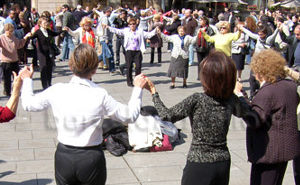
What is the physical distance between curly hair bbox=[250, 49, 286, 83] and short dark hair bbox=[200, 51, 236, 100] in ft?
1.84

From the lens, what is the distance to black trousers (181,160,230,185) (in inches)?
121

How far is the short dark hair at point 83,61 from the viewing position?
303 centimetres

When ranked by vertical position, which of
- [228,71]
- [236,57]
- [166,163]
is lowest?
[166,163]

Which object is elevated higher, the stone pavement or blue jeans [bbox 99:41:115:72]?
blue jeans [bbox 99:41:115:72]

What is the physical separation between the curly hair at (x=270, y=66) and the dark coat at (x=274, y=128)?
7 cm

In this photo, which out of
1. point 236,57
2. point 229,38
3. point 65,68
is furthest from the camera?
point 65,68

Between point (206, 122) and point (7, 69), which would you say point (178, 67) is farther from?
point (206, 122)

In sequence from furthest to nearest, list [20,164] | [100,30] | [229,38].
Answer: [100,30] → [229,38] → [20,164]

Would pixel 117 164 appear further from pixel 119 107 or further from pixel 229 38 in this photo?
pixel 229 38

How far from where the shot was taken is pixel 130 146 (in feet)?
20.1

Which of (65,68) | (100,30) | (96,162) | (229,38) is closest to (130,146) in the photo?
(96,162)

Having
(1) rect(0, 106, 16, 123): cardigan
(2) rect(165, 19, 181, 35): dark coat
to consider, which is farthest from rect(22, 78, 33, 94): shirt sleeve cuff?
(2) rect(165, 19, 181, 35): dark coat

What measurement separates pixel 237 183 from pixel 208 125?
2200 mm

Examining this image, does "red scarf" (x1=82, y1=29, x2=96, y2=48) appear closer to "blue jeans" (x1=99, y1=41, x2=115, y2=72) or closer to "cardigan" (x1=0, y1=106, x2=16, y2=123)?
"blue jeans" (x1=99, y1=41, x2=115, y2=72)
